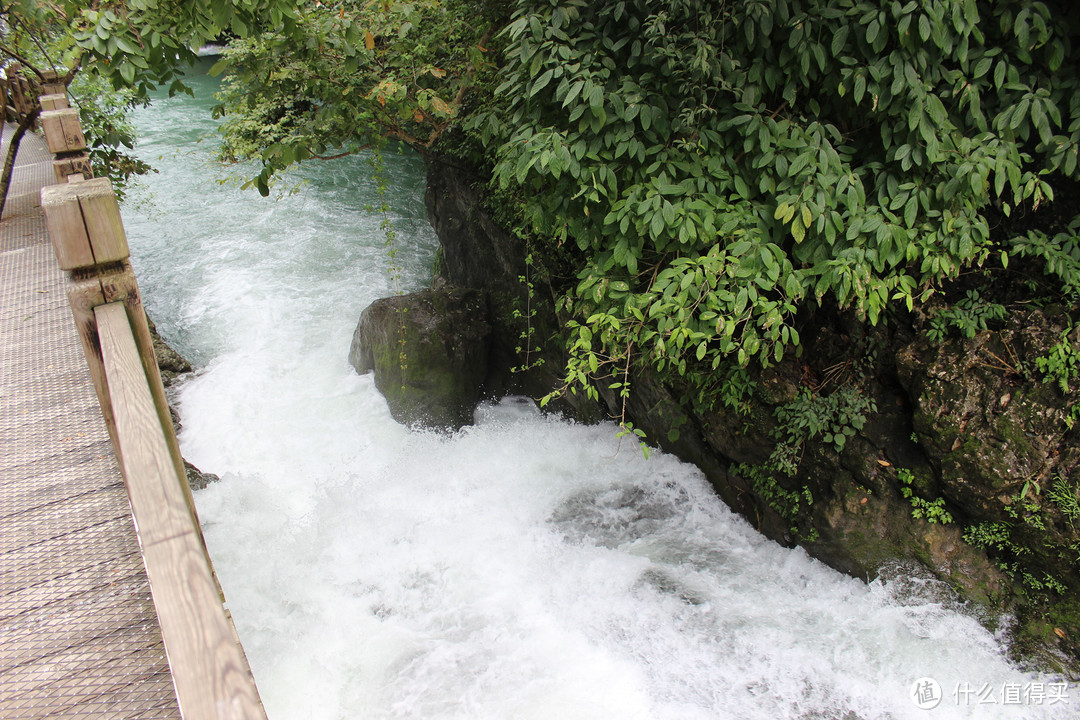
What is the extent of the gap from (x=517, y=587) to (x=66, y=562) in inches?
119

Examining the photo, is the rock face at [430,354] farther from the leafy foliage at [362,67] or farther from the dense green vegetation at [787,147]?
the dense green vegetation at [787,147]

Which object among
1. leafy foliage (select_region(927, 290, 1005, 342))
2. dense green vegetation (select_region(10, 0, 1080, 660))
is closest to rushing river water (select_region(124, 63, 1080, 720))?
dense green vegetation (select_region(10, 0, 1080, 660))

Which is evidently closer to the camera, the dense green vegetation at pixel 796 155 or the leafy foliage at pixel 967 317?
the dense green vegetation at pixel 796 155

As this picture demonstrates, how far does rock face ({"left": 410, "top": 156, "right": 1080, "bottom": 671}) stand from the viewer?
3854 millimetres

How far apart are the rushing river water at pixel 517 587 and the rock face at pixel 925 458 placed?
25 centimetres

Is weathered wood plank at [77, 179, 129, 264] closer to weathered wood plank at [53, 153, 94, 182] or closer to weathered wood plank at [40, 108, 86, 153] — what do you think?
weathered wood plank at [53, 153, 94, 182]

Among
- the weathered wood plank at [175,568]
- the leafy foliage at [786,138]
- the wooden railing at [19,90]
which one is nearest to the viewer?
the weathered wood plank at [175,568]

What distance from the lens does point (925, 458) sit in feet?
13.9

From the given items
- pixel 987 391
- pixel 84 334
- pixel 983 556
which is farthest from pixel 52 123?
pixel 983 556

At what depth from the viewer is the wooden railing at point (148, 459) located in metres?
1.14

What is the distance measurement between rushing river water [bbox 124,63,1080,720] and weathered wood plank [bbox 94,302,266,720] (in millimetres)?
2925

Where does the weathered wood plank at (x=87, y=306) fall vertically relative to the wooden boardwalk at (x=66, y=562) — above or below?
above

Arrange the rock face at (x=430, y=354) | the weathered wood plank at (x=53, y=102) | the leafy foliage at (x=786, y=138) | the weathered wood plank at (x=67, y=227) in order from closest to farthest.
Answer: the weathered wood plank at (x=67, y=227) < the leafy foliage at (x=786, y=138) < the weathered wood plank at (x=53, y=102) < the rock face at (x=430, y=354)

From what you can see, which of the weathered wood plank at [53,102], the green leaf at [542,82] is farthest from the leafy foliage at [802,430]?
the weathered wood plank at [53,102]
